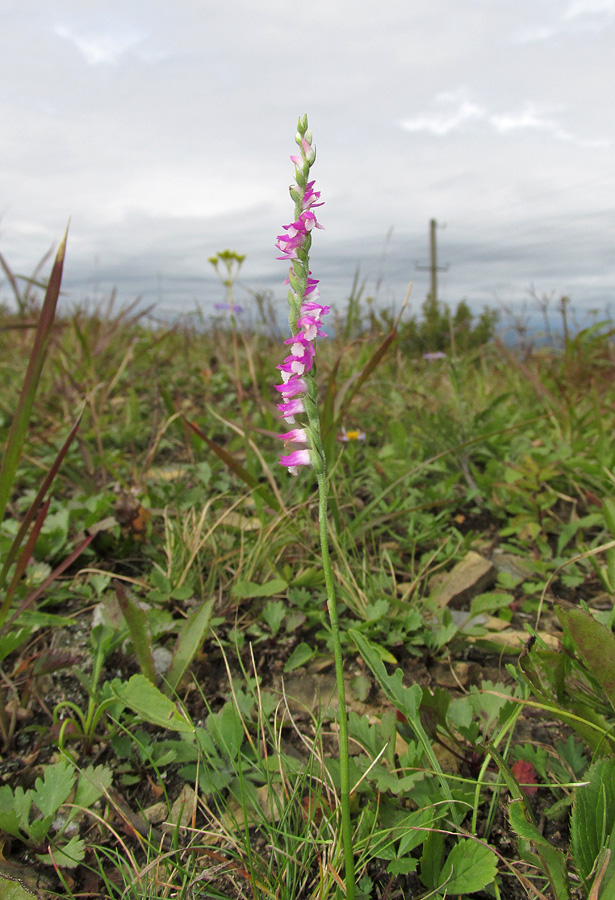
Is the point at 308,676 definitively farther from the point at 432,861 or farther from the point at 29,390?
the point at 29,390

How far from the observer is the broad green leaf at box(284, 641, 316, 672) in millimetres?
1568

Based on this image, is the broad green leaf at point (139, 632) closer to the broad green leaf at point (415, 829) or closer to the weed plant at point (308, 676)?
the weed plant at point (308, 676)

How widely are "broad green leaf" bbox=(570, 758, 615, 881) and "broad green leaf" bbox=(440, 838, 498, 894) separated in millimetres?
144

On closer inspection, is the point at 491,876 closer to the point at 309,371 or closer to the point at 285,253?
the point at 309,371

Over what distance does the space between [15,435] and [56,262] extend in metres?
0.45

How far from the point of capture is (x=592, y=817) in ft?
3.17

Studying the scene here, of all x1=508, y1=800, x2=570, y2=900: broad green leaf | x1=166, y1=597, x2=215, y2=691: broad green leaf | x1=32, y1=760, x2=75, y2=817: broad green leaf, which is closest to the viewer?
x1=508, y1=800, x2=570, y2=900: broad green leaf

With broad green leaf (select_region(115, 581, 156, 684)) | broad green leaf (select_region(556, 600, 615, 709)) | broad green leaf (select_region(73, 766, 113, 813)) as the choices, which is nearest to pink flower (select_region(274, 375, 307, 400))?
broad green leaf (select_region(556, 600, 615, 709))

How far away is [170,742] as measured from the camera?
1.30 meters

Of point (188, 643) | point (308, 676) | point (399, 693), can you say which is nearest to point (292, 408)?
point (399, 693)

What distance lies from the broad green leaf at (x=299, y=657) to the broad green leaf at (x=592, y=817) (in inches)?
30.1

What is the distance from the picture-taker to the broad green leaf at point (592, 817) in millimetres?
952

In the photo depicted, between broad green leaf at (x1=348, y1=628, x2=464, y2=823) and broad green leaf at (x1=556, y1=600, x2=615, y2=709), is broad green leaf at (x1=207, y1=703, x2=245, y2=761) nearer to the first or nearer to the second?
broad green leaf at (x1=348, y1=628, x2=464, y2=823)

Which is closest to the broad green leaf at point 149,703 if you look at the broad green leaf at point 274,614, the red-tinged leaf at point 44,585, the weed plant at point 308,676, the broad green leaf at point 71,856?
the weed plant at point 308,676
